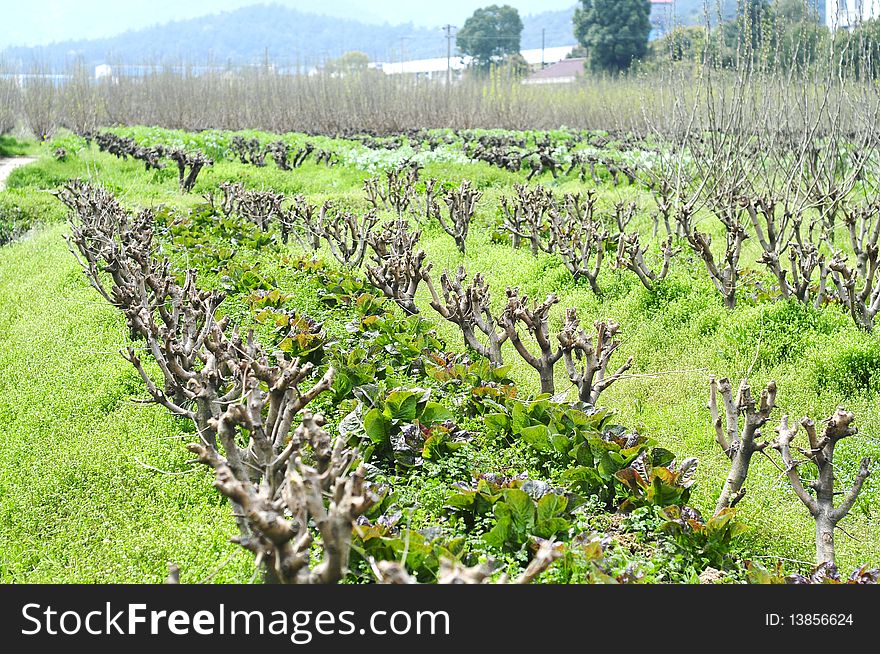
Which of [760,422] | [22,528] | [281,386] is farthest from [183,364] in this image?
[760,422]

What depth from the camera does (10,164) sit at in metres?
21.3

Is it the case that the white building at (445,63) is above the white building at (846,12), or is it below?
above

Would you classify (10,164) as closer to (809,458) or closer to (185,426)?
(185,426)

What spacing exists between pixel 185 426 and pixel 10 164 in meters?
19.5

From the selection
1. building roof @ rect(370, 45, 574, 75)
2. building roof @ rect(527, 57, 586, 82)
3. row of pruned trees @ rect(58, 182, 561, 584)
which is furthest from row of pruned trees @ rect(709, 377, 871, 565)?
building roof @ rect(527, 57, 586, 82)

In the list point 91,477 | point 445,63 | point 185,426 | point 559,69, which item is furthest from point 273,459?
point 445,63

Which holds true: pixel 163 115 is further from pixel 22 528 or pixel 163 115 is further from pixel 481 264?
pixel 22 528

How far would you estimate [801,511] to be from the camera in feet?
13.3

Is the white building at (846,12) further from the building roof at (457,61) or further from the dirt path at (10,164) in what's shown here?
the building roof at (457,61)

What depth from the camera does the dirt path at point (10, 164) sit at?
62.2ft

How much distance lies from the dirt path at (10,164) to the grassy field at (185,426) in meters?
10.8

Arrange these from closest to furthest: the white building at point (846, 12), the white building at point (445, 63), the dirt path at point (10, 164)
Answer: the white building at point (846, 12)
the dirt path at point (10, 164)
the white building at point (445, 63)

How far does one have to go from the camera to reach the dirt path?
1896cm

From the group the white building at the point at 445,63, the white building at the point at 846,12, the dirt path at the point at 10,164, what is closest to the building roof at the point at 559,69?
the white building at the point at 445,63
